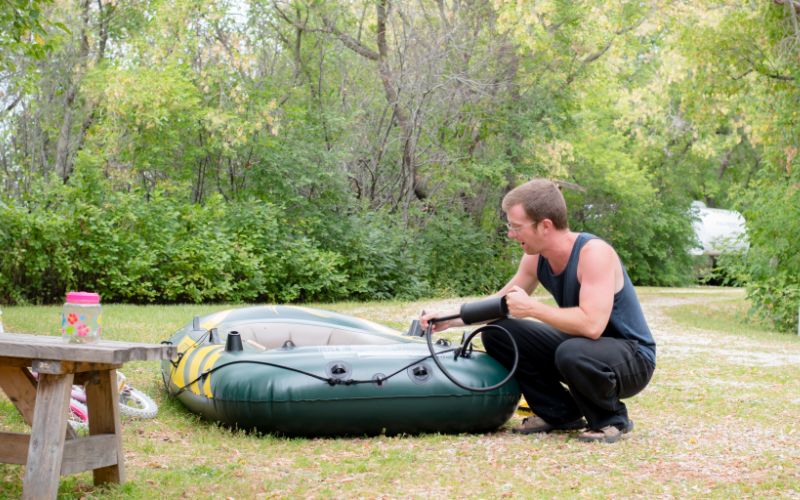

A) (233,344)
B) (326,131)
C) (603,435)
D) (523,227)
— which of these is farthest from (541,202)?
(326,131)

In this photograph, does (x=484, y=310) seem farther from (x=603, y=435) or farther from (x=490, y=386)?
(x=603, y=435)

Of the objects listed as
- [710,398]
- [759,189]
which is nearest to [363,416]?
[710,398]

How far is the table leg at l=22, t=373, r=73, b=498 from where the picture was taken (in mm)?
3332

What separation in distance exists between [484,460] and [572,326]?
2.50ft

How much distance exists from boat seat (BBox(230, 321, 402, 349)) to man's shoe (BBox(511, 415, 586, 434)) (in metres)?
1.26

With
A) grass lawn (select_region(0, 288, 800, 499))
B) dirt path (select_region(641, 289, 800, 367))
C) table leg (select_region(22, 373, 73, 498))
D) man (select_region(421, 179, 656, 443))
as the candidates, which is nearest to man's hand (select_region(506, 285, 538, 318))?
man (select_region(421, 179, 656, 443))

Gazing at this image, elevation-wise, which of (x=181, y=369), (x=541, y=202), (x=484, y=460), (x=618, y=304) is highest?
(x=541, y=202)

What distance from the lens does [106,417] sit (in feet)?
12.4

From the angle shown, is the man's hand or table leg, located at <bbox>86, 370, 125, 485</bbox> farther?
the man's hand

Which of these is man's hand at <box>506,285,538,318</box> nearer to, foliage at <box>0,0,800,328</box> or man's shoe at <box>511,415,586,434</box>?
man's shoe at <box>511,415,586,434</box>

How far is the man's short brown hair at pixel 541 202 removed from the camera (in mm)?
4625

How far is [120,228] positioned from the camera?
46.5 ft

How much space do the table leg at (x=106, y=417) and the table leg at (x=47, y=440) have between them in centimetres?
36

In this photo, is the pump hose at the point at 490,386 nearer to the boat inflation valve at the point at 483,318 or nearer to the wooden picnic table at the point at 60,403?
the boat inflation valve at the point at 483,318
